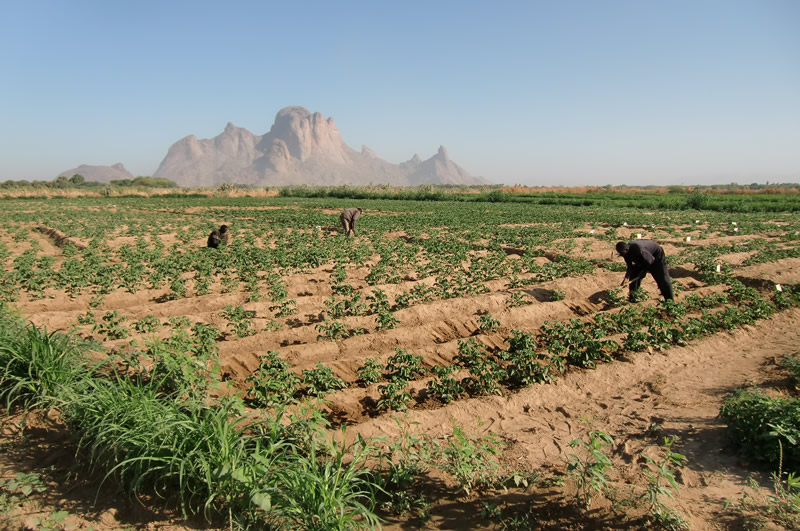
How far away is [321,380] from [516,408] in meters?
2.39

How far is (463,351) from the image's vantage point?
6.08 meters

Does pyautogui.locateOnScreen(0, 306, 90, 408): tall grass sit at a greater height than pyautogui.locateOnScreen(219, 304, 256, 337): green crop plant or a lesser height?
greater

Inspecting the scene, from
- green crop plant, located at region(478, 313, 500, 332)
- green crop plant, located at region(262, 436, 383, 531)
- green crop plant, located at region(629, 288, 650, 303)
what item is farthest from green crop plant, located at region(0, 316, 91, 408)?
green crop plant, located at region(629, 288, 650, 303)

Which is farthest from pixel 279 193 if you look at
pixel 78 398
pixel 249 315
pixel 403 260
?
pixel 78 398

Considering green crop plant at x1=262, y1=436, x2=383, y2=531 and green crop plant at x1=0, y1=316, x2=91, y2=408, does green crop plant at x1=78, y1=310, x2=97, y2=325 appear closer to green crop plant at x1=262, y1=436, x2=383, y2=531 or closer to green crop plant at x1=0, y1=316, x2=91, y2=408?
green crop plant at x1=0, y1=316, x2=91, y2=408

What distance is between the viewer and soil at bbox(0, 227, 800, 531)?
10.9 feet

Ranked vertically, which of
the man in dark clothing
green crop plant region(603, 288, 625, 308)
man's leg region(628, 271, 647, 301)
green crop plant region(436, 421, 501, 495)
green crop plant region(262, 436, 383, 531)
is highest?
the man in dark clothing

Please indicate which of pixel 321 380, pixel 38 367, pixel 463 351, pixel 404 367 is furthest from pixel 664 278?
pixel 38 367

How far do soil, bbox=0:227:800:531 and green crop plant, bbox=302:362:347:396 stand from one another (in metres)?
0.14

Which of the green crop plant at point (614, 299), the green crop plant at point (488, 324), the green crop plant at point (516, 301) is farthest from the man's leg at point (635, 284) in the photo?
the green crop plant at point (488, 324)

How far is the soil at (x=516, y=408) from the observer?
10.9 feet

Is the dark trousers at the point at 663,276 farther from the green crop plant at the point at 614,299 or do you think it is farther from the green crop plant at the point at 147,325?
the green crop plant at the point at 147,325

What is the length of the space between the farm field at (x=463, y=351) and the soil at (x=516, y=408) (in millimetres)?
25

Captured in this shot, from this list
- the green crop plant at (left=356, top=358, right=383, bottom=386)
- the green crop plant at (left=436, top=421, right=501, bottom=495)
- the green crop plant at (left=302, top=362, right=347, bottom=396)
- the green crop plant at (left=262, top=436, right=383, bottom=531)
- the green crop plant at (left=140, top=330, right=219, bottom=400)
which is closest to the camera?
the green crop plant at (left=262, top=436, right=383, bottom=531)
